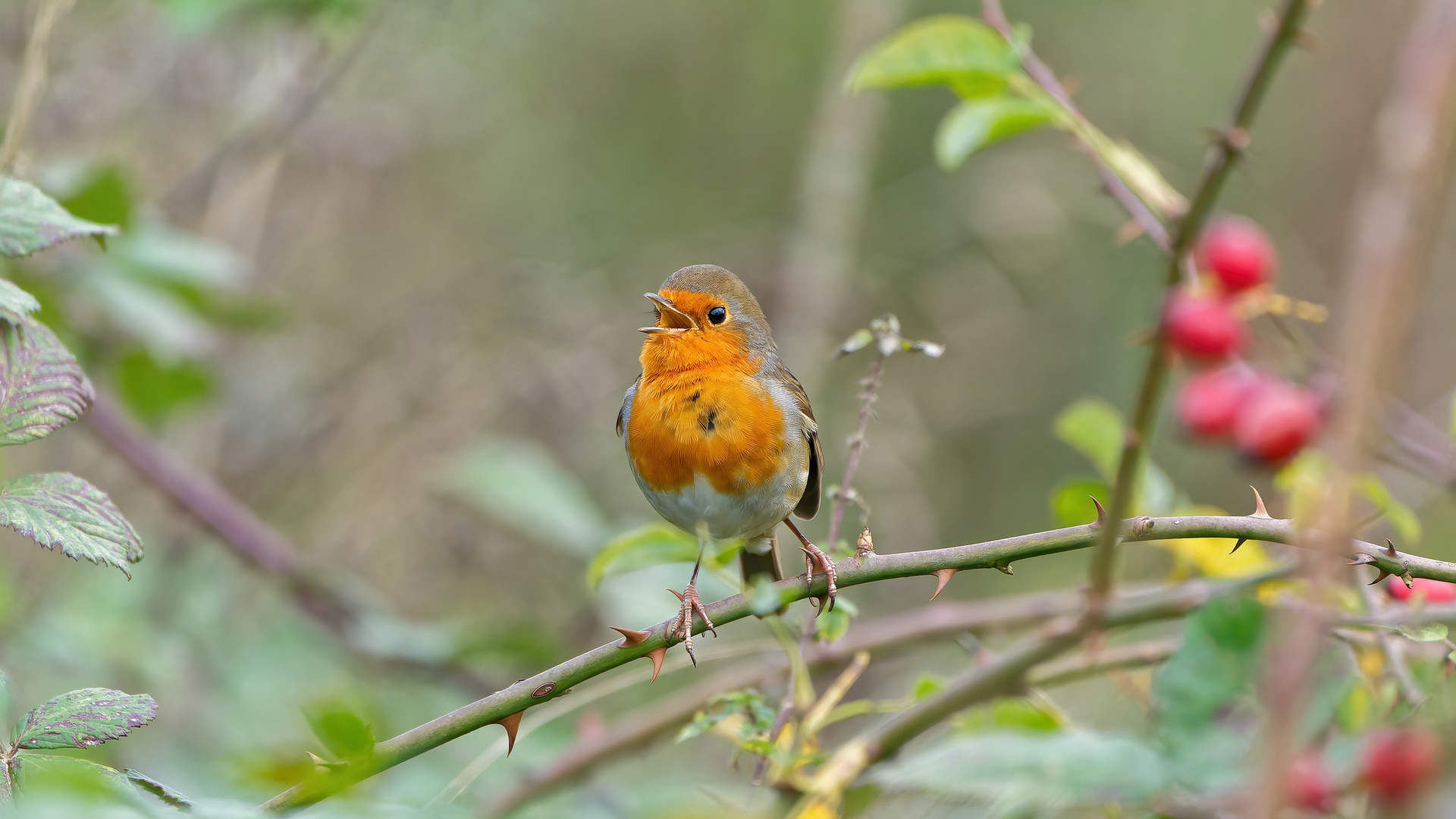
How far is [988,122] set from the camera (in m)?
2.06

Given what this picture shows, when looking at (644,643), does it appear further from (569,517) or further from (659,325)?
(569,517)

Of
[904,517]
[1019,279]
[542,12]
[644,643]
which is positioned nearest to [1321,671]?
[644,643]

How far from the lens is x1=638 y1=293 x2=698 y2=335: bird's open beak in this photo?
10.9 feet

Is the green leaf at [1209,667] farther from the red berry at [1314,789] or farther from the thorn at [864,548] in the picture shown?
the thorn at [864,548]

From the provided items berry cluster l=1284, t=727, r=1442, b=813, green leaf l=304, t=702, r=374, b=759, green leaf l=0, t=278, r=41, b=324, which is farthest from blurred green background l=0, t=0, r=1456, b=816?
green leaf l=0, t=278, r=41, b=324

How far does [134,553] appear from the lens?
1511 millimetres

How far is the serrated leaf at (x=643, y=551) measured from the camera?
94.2 inches

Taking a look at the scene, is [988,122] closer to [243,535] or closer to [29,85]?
[29,85]

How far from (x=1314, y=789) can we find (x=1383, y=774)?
0.07m

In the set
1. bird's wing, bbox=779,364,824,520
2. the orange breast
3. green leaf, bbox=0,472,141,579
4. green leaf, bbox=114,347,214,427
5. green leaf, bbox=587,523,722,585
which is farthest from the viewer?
green leaf, bbox=114,347,214,427

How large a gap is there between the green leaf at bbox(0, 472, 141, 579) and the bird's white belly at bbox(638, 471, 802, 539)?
171cm

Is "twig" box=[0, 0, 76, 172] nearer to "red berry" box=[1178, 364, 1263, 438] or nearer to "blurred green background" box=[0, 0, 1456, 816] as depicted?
"blurred green background" box=[0, 0, 1456, 816]

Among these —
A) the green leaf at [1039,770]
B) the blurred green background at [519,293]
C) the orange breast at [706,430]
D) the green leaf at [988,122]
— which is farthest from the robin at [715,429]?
the green leaf at [1039,770]

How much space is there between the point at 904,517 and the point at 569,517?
4.69ft
